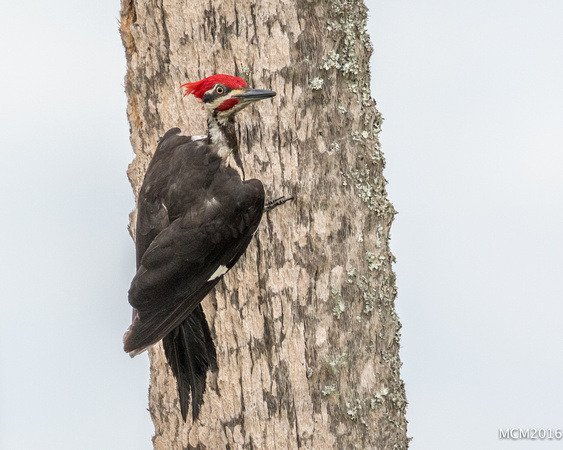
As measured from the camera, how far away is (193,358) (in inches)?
113

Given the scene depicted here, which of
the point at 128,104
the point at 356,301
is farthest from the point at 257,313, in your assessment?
the point at 128,104

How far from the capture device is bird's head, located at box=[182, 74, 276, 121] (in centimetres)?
268

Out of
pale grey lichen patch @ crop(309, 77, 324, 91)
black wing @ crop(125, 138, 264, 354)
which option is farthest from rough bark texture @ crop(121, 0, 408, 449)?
black wing @ crop(125, 138, 264, 354)

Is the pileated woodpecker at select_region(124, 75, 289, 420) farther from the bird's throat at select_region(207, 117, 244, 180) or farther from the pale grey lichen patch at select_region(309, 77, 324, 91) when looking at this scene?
the pale grey lichen patch at select_region(309, 77, 324, 91)

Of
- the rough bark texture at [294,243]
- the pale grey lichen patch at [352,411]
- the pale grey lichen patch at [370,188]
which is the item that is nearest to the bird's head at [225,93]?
the rough bark texture at [294,243]

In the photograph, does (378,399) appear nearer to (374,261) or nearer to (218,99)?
(374,261)

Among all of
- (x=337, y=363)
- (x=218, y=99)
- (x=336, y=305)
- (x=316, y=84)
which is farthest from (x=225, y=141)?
(x=337, y=363)

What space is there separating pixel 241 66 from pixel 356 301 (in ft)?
3.08

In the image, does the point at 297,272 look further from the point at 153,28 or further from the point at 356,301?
the point at 153,28

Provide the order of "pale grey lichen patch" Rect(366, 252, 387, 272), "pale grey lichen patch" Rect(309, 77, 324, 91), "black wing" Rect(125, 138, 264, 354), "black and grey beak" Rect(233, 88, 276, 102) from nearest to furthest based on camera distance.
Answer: "black and grey beak" Rect(233, 88, 276, 102), "black wing" Rect(125, 138, 264, 354), "pale grey lichen patch" Rect(309, 77, 324, 91), "pale grey lichen patch" Rect(366, 252, 387, 272)

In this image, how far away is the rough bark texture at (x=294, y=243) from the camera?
2.84 m

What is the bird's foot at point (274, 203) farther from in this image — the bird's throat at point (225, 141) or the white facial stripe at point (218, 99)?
the white facial stripe at point (218, 99)

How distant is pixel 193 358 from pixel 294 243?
1.78 feet

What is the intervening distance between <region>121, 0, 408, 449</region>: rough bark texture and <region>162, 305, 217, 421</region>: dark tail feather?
0.04 meters
